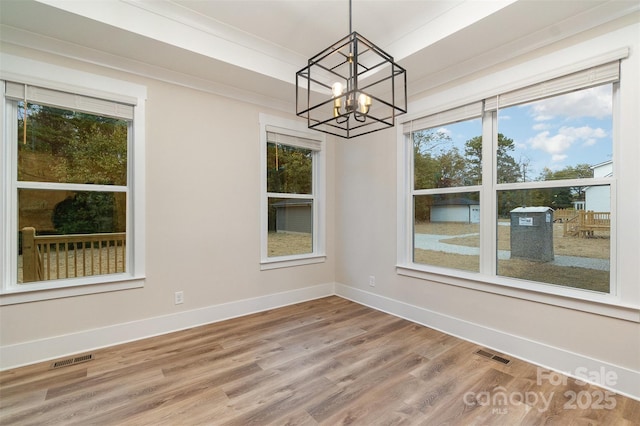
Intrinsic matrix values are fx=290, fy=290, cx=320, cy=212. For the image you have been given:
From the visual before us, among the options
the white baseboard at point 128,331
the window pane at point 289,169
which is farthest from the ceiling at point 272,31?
the white baseboard at point 128,331

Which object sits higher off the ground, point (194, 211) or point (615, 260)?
point (194, 211)

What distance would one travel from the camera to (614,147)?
2129 millimetres

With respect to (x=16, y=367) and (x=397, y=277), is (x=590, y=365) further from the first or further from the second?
(x=16, y=367)

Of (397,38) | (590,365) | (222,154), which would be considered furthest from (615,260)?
(222,154)

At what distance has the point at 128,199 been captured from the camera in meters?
2.85

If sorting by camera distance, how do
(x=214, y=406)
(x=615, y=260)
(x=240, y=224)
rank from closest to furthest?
1. (x=214, y=406)
2. (x=615, y=260)
3. (x=240, y=224)

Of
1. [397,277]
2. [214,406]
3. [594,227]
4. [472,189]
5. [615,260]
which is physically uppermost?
[472,189]

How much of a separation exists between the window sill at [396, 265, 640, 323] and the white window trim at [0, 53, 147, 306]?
2.99 m

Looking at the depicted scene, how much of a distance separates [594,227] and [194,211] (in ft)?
11.8

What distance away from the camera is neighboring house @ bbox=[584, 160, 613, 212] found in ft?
7.09

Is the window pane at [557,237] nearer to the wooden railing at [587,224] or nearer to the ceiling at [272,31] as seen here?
the wooden railing at [587,224]

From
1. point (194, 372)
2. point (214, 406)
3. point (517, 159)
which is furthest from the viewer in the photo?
point (517, 159)

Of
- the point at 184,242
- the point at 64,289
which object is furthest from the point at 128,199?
the point at 64,289

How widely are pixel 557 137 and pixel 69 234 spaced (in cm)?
434
